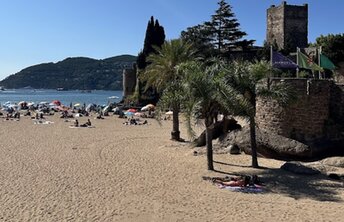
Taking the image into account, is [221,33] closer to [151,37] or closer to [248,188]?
[151,37]

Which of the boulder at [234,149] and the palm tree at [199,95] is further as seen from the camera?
the boulder at [234,149]

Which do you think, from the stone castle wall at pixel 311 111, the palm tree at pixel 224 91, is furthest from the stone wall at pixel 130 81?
the palm tree at pixel 224 91

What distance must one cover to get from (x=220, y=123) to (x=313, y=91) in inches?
199

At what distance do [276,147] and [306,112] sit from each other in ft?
5.97

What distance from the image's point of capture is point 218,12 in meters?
58.2

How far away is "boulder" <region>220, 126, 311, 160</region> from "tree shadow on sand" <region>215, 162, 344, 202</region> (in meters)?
1.84

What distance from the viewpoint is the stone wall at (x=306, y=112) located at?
17328 mm

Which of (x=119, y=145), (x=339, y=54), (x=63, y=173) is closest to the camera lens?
(x=63, y=173)

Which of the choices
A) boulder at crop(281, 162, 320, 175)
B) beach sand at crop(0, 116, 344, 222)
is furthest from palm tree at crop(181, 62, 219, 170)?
boulder at crop(281, 162, 320, 175)

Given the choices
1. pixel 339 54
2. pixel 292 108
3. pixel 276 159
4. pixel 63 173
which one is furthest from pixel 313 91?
pixel 339 54

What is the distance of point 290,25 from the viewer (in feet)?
188

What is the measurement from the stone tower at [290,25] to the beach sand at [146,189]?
40.2 metres

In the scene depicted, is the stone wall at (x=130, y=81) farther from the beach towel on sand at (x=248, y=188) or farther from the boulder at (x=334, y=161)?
the beach towel on sand at (x=248, y=188)

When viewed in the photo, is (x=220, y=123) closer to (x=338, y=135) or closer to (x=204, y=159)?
(x=204, y=159)
